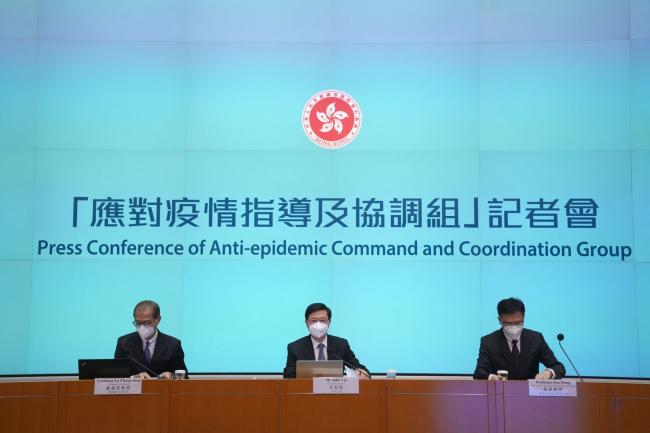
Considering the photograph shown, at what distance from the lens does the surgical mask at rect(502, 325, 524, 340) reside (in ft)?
13.7

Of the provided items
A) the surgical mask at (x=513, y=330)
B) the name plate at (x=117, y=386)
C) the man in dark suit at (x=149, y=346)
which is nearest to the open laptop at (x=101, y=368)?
the name plate at (x=117, y=386)

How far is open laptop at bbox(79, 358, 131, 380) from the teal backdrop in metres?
1.52

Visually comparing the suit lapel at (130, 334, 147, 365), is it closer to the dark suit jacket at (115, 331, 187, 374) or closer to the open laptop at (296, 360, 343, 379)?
the dark suit jacket at (115, 331, 187, 374)

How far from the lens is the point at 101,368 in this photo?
3.56 metres

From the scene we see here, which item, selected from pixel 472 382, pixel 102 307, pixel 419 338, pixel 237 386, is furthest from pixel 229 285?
pixel 472 382

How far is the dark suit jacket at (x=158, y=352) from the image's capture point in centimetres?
437

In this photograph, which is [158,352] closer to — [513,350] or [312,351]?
[312,351]

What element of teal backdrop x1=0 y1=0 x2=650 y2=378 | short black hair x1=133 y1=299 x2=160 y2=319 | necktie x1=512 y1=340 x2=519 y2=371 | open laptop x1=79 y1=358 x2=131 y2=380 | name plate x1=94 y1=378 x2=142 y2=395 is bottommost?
name plate x1=94 y1=378 x2=142 y2=395

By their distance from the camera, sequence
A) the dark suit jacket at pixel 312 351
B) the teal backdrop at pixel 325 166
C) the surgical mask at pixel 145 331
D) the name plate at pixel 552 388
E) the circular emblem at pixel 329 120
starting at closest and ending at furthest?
the name plate at pixel 552 388 → the surgical mask at pixel 145 331 → the dark suit jacket at pixel 312 351 → the teal backdrop at pixel 325 166 → the circular emblem at pixel 329 120

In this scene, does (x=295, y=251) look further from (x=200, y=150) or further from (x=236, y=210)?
(x=200, y=150)

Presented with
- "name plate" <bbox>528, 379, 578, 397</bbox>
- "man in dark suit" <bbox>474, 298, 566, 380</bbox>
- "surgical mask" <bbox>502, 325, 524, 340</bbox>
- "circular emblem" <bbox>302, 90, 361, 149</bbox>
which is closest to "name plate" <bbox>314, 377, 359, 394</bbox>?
"name plate" <bbox>528, 379, 578, 397</bbox>

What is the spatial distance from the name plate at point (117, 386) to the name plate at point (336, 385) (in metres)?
0.85

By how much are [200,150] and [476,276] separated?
220 centimetres

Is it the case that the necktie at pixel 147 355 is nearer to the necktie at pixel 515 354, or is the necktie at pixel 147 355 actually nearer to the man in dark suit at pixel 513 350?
the man in dark suit at pixel 513 350
